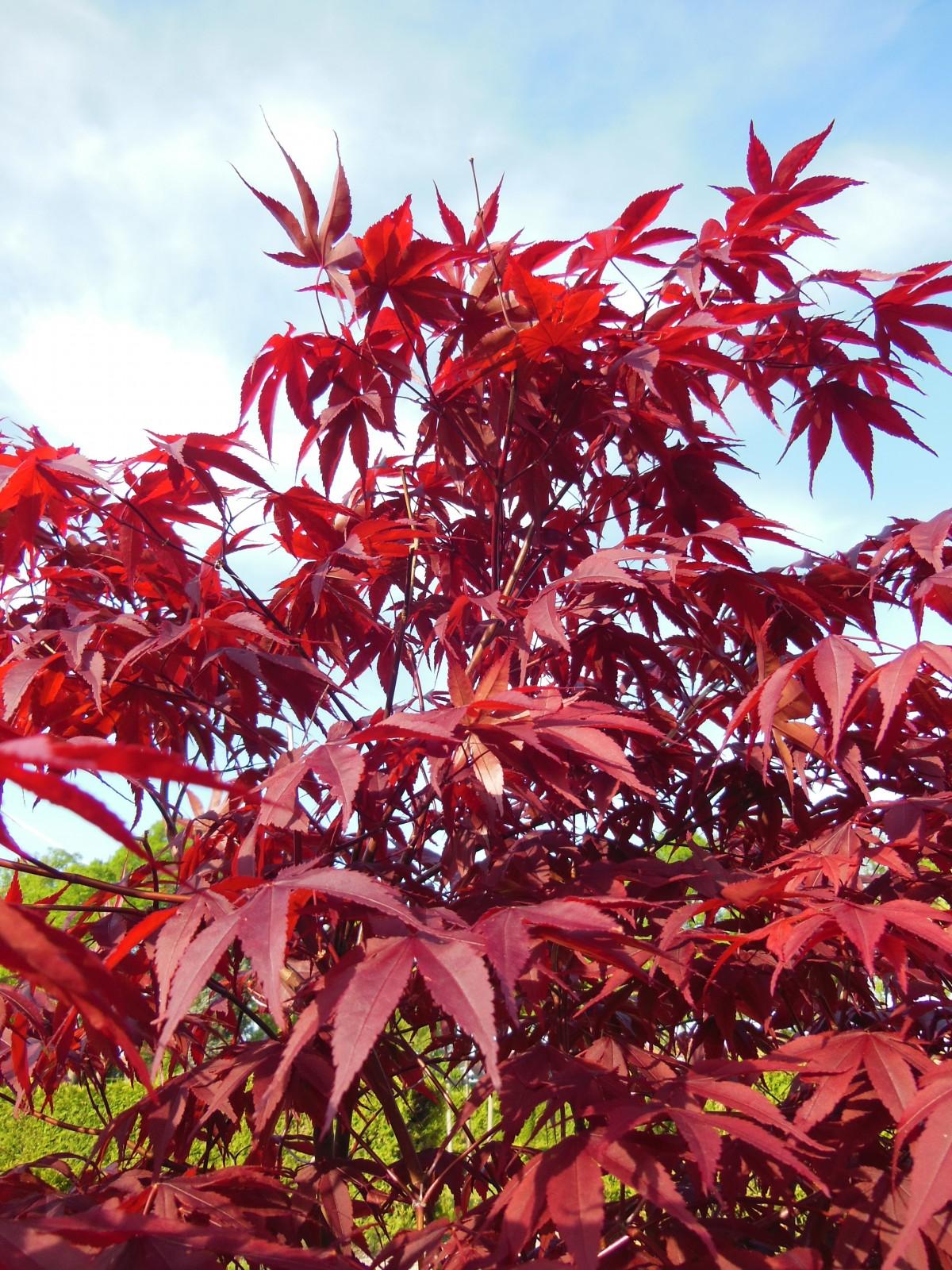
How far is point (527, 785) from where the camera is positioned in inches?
44.4

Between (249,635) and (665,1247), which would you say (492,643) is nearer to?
(249,635)

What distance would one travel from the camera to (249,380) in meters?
1.26

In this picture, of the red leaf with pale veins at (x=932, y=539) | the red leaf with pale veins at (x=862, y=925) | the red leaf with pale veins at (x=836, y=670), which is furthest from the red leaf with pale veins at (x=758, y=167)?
the red leaf with pale veins at (x=862, y=925)

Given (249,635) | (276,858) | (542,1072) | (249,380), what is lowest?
(542,1072)

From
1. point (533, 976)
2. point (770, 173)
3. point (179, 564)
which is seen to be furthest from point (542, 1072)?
point (770, 173)

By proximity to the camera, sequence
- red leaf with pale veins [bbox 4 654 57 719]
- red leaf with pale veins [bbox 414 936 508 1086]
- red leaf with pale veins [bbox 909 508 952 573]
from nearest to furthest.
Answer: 1. red leaf with pale veins [bbox 414 936 508 1086]
2. red leaf with pale veins [bbox 4 654 57 719]
3. red leaf with pale veins [bbox 909 508 952 573]

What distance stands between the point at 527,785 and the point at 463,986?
54 centimetres

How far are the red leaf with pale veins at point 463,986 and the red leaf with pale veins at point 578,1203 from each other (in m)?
0.17

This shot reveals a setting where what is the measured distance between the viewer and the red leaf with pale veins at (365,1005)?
1.86ft

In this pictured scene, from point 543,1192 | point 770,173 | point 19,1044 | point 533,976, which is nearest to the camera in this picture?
point 543,1192

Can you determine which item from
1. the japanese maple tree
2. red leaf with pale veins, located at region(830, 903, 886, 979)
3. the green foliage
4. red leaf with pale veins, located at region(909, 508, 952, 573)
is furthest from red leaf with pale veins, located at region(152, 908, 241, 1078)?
the green foliage

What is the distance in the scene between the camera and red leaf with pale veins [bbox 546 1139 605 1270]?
0.67m

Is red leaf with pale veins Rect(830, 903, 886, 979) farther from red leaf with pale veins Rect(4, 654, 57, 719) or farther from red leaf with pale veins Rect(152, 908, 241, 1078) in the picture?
red leaf with pale veins Rect(4, 654, 57, 719)

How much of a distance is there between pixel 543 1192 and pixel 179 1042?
76 centimetres
